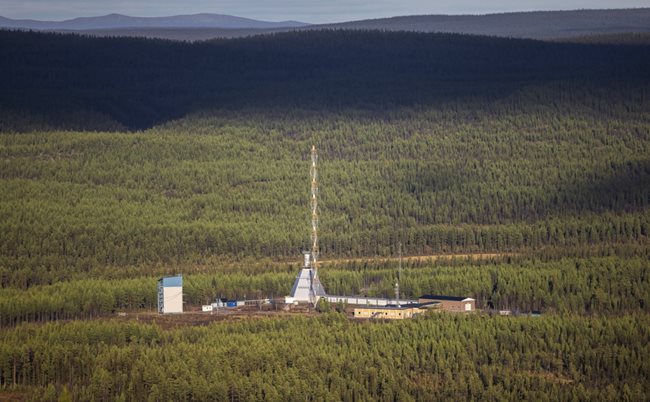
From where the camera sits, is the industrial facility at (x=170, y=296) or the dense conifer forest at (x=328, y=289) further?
the industrial facility at (x=170, y=296)

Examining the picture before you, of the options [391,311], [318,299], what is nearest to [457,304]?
[391,311]

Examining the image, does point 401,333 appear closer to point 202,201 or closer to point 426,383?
point 426,383

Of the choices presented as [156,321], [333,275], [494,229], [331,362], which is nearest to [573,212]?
[494,229]

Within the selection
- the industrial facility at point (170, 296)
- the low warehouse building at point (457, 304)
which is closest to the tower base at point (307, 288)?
the low warehouse building at point (457, 304)

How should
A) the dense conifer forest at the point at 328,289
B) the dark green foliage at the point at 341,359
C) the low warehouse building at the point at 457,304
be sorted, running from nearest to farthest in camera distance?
the dark green foliage at the point at 341,359 → the dense conifer forest at the point at 328,289 → the low warehouse building at the point at 457,304

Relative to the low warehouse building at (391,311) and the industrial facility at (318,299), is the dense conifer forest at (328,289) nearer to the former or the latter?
the industrial facility at (318,299)
